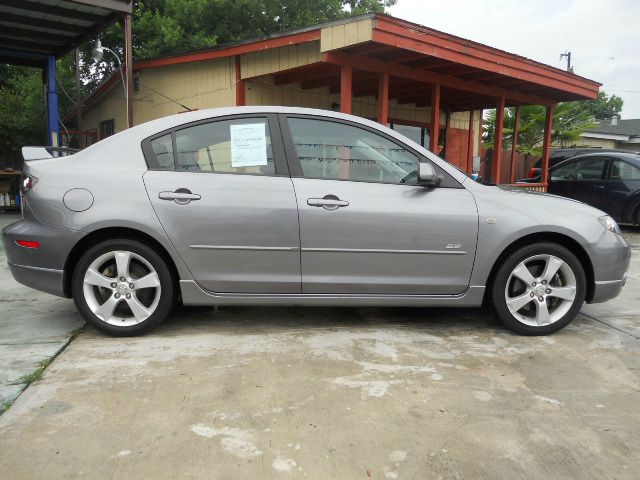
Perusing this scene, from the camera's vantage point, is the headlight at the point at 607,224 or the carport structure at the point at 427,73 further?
the carport structure at the point at 427,73

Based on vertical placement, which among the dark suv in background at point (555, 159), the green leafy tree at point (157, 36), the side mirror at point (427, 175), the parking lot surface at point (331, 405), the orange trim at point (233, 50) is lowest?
the parking lot surface at point (331, 405)

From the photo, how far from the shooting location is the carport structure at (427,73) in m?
6.49

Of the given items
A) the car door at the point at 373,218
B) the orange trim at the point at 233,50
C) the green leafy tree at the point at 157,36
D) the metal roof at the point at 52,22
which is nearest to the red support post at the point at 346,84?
the orange trim at the point at 233,50

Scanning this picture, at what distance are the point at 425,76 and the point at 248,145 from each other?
5.38 meters

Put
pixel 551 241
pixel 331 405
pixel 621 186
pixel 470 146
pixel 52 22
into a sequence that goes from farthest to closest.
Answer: pixel 470 146
pixel 621 186
pixel 52 22
pixel 551 241
pixel 331 405

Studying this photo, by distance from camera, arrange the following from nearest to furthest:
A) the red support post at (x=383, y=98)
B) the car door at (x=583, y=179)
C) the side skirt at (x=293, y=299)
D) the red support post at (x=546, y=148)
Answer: the side skirt at (x=293, y=299), the red support post at (x=383, y=98), the car door at (x=583, y=179), the red support post at (x=546, y=148)

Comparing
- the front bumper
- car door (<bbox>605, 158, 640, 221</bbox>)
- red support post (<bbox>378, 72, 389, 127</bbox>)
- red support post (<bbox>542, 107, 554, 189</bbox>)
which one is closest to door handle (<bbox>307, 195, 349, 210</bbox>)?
the front bumper

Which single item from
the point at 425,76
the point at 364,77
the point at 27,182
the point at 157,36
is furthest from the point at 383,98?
the point at 157,36

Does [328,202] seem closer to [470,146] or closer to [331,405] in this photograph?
[331,405]

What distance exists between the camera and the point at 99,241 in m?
3.57

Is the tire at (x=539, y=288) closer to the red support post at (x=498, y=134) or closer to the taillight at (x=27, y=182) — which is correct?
the taillight at (x=27, y=182)

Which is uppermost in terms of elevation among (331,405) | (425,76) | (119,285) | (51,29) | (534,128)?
(51,29)

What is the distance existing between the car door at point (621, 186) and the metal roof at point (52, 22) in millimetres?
8916

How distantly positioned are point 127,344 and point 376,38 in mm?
4496
